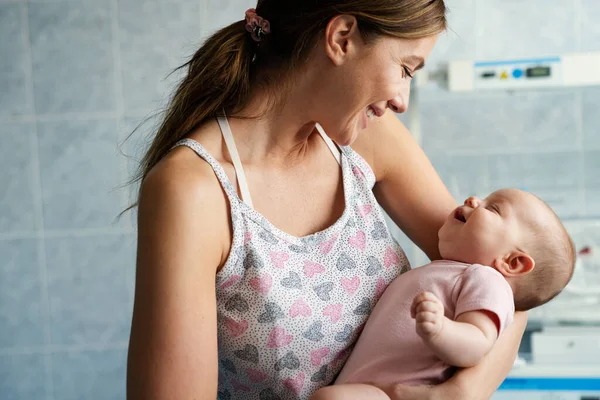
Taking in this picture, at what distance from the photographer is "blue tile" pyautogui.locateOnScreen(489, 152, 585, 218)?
288cm

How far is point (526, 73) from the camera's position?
7.53 feet

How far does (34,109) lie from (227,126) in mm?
2056

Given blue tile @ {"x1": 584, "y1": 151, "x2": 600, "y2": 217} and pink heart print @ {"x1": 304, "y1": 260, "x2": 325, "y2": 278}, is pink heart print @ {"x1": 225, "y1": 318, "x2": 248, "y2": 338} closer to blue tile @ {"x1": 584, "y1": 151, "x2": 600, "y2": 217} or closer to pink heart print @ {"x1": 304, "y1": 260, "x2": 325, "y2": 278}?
pink heart print @ {"x1": 304, "y1": 260, "x2": 325, "y2": 278}

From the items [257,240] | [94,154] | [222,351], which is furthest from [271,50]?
[94,154]

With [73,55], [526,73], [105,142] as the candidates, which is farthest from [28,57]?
[526,73]

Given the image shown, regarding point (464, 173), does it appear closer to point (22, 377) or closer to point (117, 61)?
point (117, 61)

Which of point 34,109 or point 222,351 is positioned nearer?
point 222,351

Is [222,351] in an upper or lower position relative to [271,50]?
lower

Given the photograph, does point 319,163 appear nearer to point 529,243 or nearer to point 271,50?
point 271,50

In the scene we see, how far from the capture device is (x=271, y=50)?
4.17 ft

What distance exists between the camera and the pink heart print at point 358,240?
1269 millimetres

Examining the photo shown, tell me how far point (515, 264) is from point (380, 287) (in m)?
0.26

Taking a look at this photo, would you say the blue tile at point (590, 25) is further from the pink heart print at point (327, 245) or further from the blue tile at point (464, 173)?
the pink heart print at point (327, 245)

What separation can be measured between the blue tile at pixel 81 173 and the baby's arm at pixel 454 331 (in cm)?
214
